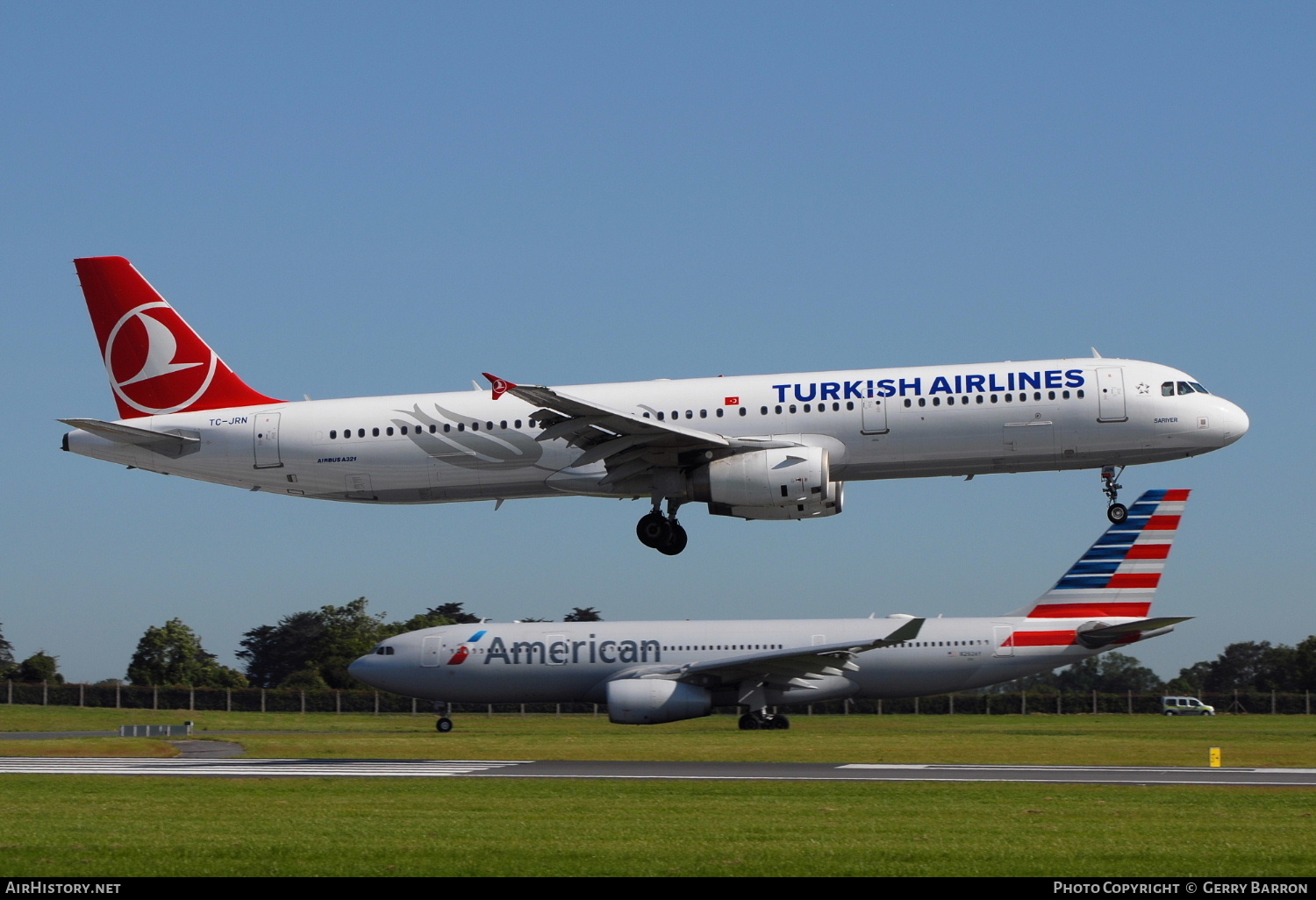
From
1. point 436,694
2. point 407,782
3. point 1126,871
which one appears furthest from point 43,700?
point 1126,871

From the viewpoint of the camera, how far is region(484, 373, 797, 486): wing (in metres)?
35.0

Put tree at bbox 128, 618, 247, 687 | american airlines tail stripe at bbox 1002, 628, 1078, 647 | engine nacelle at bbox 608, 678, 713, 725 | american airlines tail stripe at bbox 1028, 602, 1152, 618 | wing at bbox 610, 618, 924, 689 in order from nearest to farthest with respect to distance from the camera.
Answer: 1. engine nacelle at bbox 608, 678, 713, 725
2. wing at bbox 610, 618, 924, 689
3. american airlines tail stripe at bbox 1002, 628, 1078, 647
4. american airlines tail stripe at bbox 1028, 602, 1152, 618
5. tree at bbox 128, 618, 247, 687

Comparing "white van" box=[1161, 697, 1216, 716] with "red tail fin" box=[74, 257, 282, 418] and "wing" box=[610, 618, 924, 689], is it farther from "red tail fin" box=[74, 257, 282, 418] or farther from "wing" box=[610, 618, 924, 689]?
"red tail fin" box=[74, 257, 282, 418]

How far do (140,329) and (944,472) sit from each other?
2534 centimetres

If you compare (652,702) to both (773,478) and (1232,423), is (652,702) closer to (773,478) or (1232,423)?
(773,478)

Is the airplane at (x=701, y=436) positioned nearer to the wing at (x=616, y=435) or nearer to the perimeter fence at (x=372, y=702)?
the wing at (x=616, y=435)

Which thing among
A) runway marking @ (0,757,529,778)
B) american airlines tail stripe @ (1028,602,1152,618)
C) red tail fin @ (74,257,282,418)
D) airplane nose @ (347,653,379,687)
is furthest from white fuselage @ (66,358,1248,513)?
american airlines tail stripe @ (1028,602,1152,618)

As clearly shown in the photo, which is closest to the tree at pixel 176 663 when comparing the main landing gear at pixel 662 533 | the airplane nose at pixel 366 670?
the airplane nose at pixel 366 670

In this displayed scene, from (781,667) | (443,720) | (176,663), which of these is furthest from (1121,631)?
(176,663)

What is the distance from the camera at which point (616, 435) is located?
3675 centimetres

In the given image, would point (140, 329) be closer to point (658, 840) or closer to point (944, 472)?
point (944, 472)

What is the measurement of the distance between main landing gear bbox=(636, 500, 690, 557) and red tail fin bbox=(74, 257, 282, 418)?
40.8 feet

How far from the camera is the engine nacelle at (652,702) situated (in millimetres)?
51625

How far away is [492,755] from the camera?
145 ft
